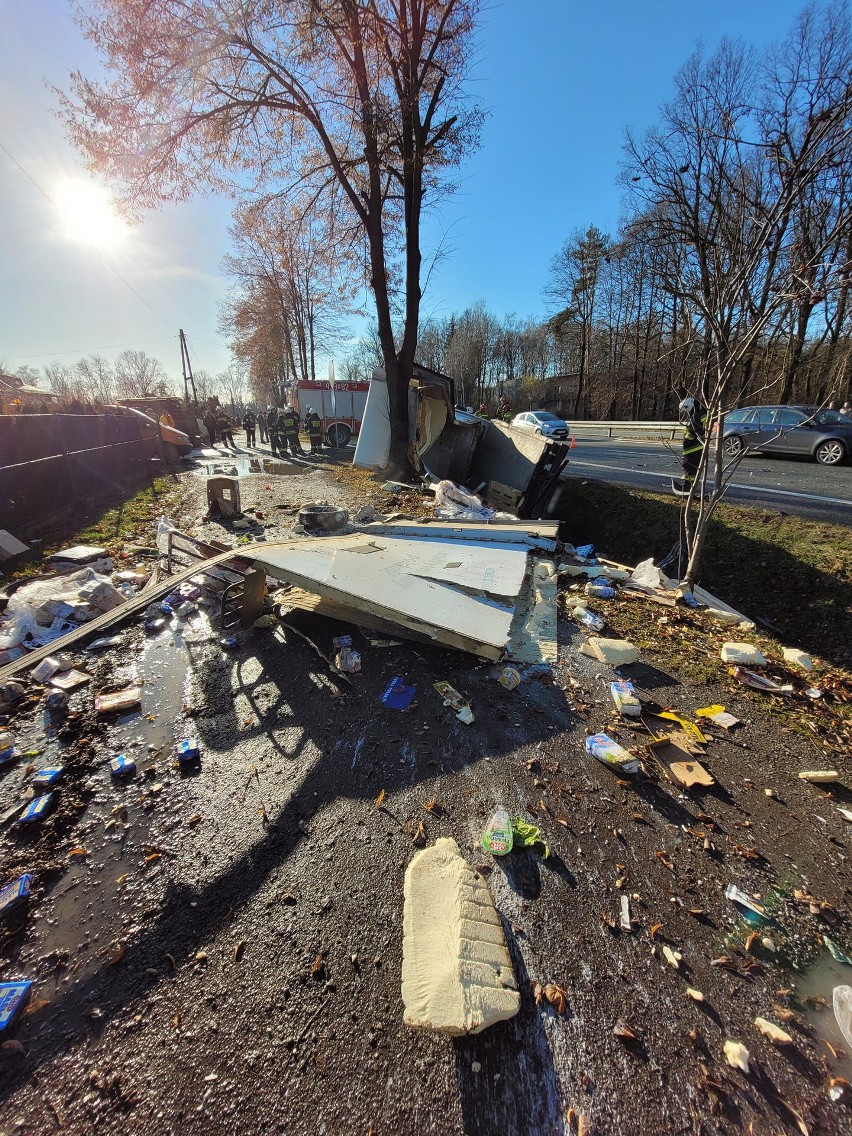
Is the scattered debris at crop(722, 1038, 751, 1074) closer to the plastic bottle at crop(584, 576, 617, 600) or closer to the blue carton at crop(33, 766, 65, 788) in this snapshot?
the blue carton at crop(33, 766, 65, 788)

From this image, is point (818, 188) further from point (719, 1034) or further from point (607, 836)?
point (719, 1034)

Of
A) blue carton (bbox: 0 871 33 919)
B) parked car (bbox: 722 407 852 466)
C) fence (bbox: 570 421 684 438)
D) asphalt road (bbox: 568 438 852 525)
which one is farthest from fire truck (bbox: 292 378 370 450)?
blue carton (bbox: 0 871 33 919)

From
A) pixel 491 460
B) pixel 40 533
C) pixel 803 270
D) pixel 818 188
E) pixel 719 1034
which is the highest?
pixel 818 188

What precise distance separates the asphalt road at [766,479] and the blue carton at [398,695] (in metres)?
3.66

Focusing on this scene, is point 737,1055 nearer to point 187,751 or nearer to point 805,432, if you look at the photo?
point 187,751

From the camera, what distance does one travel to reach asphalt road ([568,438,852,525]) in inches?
232

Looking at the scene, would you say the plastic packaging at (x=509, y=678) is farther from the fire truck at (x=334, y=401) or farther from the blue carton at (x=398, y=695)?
the fire truck at (x=334, y=401)

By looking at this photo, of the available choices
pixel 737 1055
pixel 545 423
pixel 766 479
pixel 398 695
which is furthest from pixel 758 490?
pixel 545 423

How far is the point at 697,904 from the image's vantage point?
5.24ft

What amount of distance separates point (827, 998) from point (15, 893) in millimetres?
2763

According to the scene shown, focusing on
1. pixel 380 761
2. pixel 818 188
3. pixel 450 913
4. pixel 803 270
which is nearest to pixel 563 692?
pixel 380 761

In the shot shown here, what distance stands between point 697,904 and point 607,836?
0.35 meters

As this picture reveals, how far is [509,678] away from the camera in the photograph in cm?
281

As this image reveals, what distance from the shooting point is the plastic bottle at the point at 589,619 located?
3.48 metres
